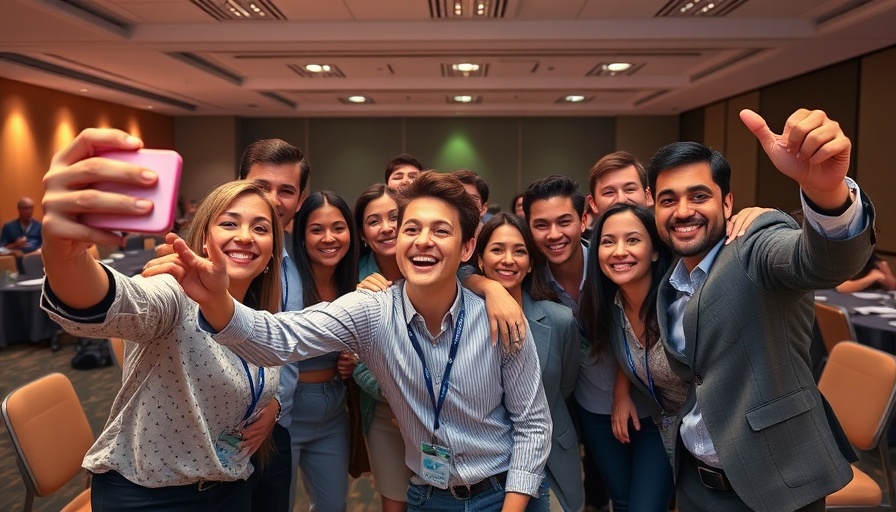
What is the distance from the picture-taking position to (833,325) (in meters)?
4.10

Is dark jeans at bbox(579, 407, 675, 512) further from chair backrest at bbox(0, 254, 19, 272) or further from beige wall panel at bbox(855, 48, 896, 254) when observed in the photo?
chair backrest at bbox(0, 254, 19, 272)

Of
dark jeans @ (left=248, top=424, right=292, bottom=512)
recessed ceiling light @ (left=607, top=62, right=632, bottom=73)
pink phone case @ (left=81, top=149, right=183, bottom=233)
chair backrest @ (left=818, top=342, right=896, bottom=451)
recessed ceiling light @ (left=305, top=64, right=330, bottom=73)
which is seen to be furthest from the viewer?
recessed ceiling light @ (left=305, top=64, right=330, bottom=73)

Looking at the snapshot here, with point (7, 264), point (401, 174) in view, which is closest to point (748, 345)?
point (401, 174)

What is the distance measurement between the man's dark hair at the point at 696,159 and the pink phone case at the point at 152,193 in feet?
4.71

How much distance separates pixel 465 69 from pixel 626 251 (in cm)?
778

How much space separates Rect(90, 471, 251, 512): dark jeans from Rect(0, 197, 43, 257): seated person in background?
8253 millimetres

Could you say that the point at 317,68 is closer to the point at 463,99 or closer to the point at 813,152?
the point at 463,99

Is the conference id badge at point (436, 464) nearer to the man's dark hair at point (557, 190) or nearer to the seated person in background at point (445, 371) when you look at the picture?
the seated person in background at point (445, 371)

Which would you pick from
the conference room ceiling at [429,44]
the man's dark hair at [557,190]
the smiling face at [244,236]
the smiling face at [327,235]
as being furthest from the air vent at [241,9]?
the smiling face at [244,236]

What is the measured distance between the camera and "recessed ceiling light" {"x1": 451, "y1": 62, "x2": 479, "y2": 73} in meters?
8.84

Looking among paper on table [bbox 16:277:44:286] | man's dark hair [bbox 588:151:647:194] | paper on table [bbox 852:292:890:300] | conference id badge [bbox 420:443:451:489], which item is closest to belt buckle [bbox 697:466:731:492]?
conference id badge [bbox 420:443:451:489]

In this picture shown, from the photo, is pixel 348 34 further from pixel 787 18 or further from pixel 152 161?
pixel 152 161

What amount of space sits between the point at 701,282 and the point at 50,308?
1.63 meters

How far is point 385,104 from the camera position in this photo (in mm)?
13141
